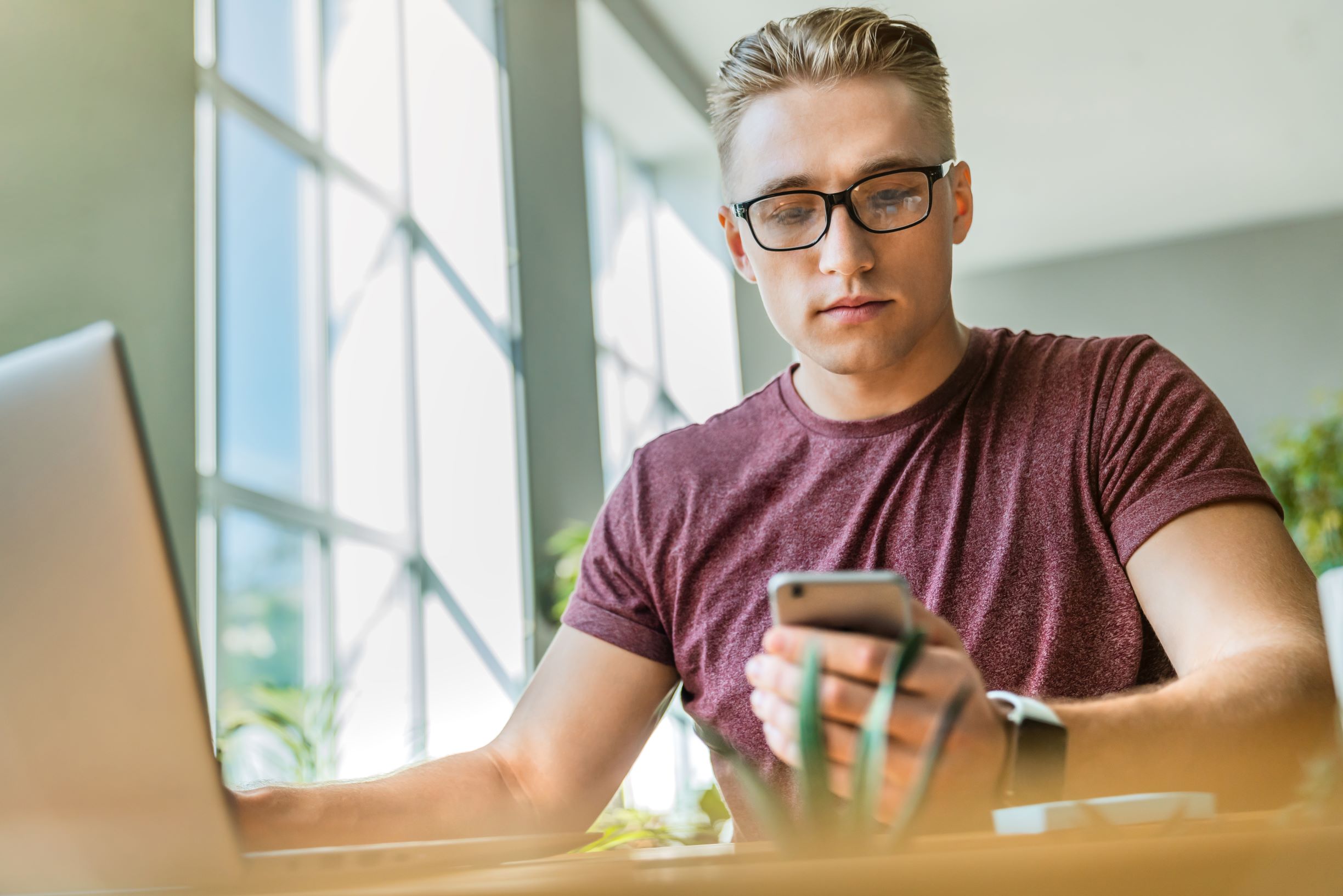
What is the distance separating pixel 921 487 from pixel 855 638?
34.5 inches

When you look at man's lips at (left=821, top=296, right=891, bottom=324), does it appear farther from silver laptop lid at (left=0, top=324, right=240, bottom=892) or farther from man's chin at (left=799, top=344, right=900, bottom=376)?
silver laptop lid at (left=0, top=324, right=240, bottom=892)

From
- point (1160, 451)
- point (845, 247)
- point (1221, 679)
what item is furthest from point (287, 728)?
→ point (1221, 679)

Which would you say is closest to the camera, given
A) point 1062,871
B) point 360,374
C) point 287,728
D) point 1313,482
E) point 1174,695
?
point 1062,871

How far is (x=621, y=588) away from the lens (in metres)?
1.52

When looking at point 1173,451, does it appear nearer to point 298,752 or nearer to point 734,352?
point 298,752

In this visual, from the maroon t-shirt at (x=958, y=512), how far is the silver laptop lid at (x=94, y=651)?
2.89 feet

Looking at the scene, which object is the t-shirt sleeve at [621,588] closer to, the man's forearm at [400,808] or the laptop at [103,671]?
the man's forearm at [400,808]

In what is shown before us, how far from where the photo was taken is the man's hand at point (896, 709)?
607 mm

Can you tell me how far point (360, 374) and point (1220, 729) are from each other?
3274mm

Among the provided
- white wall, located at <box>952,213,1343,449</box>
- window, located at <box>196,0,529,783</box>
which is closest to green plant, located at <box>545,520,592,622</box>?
window, located at <box>196,0,529,783</box>

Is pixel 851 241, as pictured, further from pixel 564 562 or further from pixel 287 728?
pixel 564 562

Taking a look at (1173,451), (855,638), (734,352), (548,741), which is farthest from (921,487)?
(734,352)

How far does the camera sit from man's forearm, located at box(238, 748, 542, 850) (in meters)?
0.99

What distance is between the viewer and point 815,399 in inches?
63.0
